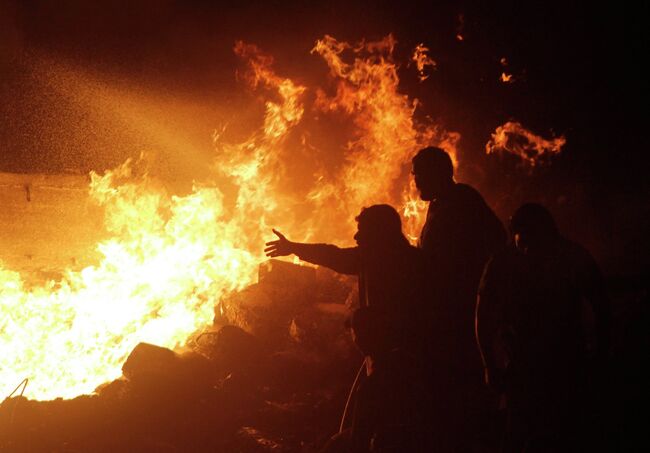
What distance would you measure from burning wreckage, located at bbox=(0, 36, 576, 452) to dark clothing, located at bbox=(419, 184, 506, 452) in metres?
2.13

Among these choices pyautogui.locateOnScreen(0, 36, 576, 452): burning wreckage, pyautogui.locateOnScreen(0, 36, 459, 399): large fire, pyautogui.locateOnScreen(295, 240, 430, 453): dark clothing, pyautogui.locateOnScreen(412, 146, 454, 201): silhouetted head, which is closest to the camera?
pyautogui.locateOnScreen(295, 240, 430, 453): dark clothing

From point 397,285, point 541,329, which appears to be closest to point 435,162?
point 397,285

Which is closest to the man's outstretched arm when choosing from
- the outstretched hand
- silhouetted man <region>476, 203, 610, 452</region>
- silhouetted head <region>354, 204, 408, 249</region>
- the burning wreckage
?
the outstretched hand

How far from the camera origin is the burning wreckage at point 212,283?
5535 millimetres

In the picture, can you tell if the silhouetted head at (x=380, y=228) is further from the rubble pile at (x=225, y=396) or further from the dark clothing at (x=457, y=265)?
the rubble pile at (x=225, y=396)

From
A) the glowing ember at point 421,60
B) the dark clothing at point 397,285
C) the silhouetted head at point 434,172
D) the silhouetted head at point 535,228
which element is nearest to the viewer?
the dark clothing at point 397,285

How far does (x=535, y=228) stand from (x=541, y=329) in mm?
774

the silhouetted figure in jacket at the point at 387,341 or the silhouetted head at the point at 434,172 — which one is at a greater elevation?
the silhouetted head at the point at 434,172

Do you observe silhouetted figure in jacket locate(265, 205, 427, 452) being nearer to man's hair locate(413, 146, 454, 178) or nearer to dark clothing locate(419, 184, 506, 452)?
dark clothing locate(419, 184, 506, 452)

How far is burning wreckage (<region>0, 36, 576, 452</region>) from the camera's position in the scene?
18.2 feet

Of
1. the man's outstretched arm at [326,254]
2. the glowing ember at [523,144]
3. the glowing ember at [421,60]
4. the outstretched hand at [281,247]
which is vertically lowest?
the man's outstretched arm at [326,254]

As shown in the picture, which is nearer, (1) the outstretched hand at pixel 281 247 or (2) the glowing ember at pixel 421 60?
(1) the outstretched hand at pixel 281 247

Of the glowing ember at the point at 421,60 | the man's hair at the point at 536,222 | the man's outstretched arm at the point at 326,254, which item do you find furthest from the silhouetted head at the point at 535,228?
the glowing ember at the point at 421,60

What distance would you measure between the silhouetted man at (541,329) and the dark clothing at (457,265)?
249mm
